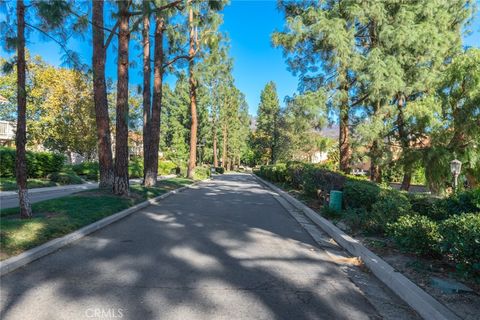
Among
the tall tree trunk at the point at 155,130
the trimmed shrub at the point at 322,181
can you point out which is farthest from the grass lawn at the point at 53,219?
the trimmed shrub at the point at 322,181

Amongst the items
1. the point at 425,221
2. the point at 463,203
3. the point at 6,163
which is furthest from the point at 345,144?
the point at 6,163

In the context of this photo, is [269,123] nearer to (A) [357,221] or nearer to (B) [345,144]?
(B) [345,144]

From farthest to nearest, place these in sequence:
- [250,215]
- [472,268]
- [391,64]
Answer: [391,64] → [250,215] → [472,268]

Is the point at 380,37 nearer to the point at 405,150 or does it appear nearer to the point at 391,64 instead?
the point at 391,64

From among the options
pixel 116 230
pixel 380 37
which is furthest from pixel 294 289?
pixel 380 37

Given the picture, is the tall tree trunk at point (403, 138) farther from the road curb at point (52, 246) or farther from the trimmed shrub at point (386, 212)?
the road curb at point (52, 246)

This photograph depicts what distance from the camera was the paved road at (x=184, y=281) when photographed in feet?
11.3

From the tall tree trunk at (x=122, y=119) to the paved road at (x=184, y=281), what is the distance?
Result: 15.3 feet

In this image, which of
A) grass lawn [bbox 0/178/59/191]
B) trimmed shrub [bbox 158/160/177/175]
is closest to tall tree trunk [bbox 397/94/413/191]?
grass lawn [bbox 0/178/59/191]

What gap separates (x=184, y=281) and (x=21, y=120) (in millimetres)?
5010

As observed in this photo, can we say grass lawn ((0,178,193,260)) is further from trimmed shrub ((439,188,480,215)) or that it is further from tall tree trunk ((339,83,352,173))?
tall tree trunk ((339,83,352,173))

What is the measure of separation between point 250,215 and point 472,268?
22.3 ft

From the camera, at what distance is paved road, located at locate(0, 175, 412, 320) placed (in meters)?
3.45

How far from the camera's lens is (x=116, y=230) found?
7.39 m
